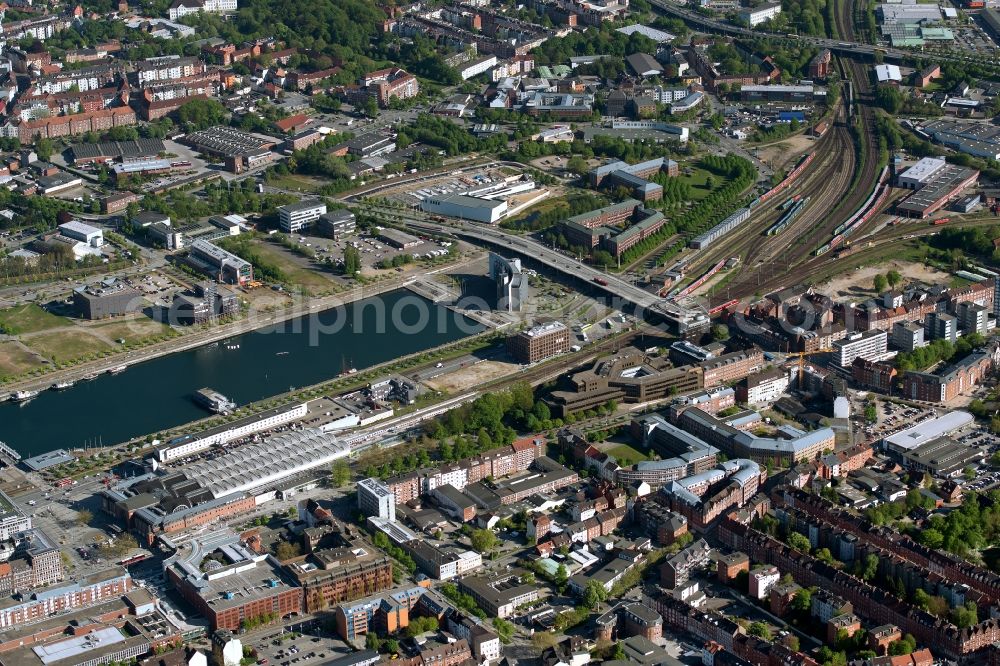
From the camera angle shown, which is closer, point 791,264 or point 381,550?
point 381,550

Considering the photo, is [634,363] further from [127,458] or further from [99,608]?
[99,608]

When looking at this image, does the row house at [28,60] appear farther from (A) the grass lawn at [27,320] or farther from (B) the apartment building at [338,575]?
(B) the apartment building at [338,575]

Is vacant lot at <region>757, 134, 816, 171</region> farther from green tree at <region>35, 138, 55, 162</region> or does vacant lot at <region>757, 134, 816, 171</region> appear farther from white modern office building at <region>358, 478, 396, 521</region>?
white modern office building at <region>358, 478, 396, 521</region>

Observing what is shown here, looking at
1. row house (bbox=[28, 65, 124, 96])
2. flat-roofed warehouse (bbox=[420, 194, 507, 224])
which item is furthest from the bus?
row house (bbox=[28, 65, 124, 96])

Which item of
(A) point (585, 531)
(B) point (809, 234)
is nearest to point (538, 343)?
(A) point (585, 531)

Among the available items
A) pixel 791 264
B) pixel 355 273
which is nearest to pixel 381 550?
pixel 355 273

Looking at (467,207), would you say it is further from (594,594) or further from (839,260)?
(594,594)
